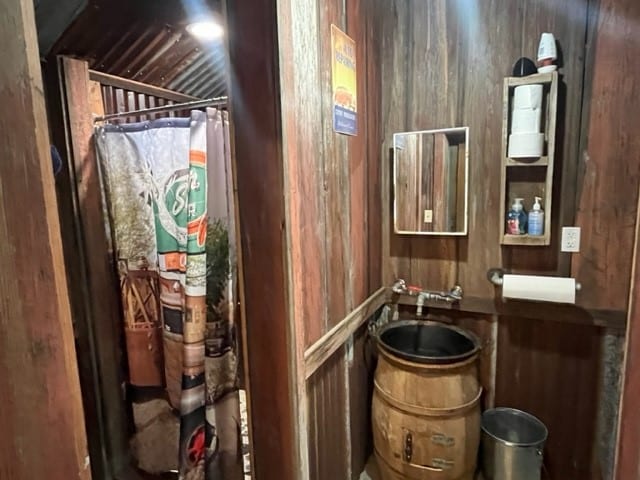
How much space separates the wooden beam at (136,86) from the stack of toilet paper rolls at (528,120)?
1957 millimetres

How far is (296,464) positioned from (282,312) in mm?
497

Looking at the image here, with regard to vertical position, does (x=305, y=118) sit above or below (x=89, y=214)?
above

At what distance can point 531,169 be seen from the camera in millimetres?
1724

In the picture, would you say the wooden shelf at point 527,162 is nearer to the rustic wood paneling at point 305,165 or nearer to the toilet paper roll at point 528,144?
the toilet paper roll at point 528,144

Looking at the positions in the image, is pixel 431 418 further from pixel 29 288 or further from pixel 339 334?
pixel 29 288

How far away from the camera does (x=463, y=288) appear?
196cm

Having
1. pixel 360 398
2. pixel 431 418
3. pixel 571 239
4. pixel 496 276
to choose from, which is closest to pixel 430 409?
pixel 431 418

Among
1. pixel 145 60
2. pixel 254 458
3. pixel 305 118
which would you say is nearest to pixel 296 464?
pixel 254 458

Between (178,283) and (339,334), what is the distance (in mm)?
775

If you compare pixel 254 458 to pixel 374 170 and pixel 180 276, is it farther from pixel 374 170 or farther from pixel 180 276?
pixel 374 170

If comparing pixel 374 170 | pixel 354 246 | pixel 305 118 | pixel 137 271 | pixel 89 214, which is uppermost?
pixel 305 118

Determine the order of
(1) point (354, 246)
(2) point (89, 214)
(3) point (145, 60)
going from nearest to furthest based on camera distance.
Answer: (1) point (354, 246) < (2) point (89, 214) < (3) point (145, 60)

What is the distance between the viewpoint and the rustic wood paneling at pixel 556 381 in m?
1.77

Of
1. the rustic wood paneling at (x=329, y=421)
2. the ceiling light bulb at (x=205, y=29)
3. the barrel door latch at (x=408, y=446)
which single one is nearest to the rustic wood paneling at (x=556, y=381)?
the barrel door latch at (x=408, y=446)
